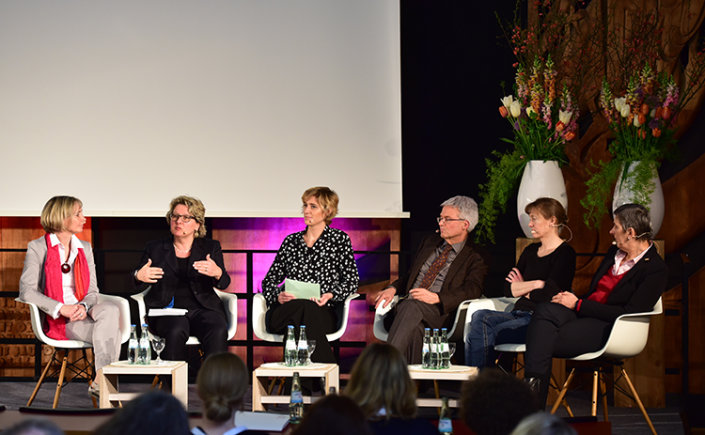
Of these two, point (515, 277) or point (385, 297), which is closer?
point (515, 277)

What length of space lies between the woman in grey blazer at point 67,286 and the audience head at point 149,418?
3.08m

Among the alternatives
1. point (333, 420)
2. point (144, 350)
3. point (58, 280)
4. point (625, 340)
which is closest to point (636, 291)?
point (625, 340)

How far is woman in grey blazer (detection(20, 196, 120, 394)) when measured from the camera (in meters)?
4.75

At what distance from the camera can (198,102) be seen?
239 inches

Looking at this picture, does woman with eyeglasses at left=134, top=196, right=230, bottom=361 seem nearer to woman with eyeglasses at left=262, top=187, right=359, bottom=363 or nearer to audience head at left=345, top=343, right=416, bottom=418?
woman with eyeglasses at left=262, top=187, right=359, bottom=363

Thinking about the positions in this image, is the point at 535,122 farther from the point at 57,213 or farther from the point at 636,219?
the point at 57,213

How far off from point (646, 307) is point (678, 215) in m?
1.21

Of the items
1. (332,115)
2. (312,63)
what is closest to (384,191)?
(332,115)

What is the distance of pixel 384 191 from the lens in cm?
594

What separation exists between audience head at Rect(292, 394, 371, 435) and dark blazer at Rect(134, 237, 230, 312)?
330 centimetres

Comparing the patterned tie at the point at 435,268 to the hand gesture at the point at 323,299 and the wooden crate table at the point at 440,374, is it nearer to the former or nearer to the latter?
the hand gesture at the point at 323,299

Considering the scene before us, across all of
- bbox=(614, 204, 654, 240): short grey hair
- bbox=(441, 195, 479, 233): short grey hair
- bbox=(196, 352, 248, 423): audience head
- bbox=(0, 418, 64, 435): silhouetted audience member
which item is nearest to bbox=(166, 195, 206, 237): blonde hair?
bbox=(441, 195, 479, 233): short grey hair

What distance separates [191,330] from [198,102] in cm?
182

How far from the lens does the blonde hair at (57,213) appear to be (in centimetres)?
490
